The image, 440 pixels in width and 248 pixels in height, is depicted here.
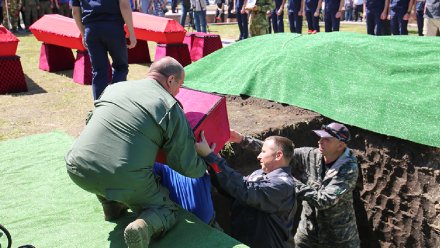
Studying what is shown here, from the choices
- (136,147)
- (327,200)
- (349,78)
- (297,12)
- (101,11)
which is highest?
(101,11)

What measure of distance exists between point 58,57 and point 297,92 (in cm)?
495

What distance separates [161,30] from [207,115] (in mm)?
5172

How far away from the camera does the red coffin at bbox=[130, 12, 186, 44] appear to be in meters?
8.11

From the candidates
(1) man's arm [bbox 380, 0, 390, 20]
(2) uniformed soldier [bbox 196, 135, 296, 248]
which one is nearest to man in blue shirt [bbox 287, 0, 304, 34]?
(1) man's arm [bbox 380, 0, 390, 20]

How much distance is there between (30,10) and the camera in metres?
15.0

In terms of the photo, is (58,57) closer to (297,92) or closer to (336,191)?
(297,92)

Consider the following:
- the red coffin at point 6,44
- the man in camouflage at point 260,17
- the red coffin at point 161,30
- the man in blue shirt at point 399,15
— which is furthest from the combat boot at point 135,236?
the man in blue shirt at point 399,15

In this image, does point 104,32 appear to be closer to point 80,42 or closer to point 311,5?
point 80,42

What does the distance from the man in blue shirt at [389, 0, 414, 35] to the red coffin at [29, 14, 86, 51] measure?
5592 millimetres

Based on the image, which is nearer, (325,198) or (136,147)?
(136,147)

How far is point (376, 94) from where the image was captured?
15.8 feet

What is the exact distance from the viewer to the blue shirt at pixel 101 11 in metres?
4.84

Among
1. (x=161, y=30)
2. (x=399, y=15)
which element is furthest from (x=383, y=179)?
(x=399, y=15)

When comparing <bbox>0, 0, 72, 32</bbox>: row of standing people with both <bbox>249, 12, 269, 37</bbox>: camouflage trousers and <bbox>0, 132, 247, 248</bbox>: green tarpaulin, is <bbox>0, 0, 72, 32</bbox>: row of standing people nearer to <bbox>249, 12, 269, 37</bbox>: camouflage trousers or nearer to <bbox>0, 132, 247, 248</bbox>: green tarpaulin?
<bbox>249, 12, 269, 37</bbox>: camouflage trousers
